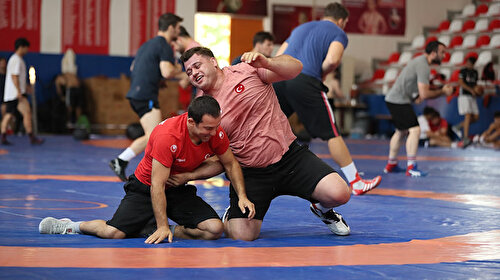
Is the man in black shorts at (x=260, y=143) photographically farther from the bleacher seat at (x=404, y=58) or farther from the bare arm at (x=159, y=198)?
the bleacher seat at (x=404, y=58)

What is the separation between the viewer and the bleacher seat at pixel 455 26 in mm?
16984

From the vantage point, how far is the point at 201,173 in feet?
11.8

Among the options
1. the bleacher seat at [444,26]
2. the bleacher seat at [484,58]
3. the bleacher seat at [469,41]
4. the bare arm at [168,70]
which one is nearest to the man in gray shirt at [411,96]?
the bare arm at [168,70]

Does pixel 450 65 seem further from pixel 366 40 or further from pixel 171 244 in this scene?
pixel 171 244

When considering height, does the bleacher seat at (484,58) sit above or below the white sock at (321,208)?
above

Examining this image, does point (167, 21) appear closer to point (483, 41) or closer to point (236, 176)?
point (236, 176)

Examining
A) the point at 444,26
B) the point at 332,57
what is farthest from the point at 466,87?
the point at 332,57

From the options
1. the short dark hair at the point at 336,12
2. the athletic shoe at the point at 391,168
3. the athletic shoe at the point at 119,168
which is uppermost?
the short dark hair at the point at 336,12

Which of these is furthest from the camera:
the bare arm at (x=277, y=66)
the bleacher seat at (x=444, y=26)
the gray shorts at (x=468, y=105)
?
the bleacher seat at (x=444, y=26)

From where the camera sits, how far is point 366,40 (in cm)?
1827

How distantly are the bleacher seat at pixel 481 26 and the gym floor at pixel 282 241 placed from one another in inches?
409

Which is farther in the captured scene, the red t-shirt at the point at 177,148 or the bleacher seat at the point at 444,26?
the bleacher seat at the point at 444,26

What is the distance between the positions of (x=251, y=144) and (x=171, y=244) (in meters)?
0.75

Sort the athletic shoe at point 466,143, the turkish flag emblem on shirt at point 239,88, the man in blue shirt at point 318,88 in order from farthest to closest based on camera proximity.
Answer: the athletic shoe at point 466,143 → the man in blue shirt at point 318,88 → the turkish flag emblem on shirt at point 239,88
